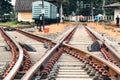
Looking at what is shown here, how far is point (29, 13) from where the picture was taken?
86375 mm

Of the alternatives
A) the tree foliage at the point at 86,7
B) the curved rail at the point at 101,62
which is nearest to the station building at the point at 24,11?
the tree foliage at the point at 86,7

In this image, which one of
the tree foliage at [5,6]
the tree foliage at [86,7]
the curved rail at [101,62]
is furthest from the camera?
the tree foliage at [86,7]

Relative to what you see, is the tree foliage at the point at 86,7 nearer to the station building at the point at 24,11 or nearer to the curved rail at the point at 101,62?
the station building at the point at 24,11

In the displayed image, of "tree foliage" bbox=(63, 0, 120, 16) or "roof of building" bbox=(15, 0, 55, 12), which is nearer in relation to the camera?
"roof of building" bbox=(15, 0, 55, 12)

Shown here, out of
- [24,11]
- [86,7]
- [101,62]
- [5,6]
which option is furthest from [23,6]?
[101,62]

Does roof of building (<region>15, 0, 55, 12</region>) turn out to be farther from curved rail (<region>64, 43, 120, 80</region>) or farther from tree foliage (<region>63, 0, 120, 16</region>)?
curved rail (<region>64, 43, 120, 80</region>)

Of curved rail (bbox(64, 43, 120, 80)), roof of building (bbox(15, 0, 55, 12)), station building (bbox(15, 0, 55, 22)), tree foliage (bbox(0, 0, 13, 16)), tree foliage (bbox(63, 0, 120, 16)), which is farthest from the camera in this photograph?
tree foliage (bbox(63, 0, 120, 16))

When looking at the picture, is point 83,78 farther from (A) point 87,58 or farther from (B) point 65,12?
(B) point 65,12

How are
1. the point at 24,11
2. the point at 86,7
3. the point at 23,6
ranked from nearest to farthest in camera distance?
the point at 24,11 → the point at 23,6 → the point at 86,7

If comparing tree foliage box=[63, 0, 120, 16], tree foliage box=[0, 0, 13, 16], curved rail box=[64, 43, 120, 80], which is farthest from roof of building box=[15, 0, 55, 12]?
curved rail box=[64, 43, 120, 80]

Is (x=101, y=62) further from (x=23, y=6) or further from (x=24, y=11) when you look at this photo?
(x=23, y=6)

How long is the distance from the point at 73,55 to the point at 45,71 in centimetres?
426

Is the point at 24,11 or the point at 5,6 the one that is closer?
the point at 24,11

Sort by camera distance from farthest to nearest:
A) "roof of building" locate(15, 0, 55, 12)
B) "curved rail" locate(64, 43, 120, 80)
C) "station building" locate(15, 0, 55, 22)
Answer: "roof of building" locate(15, 0, 55, 12), "station building" locate(15, 0, 55, 22), "curved rail" locate(64, 43, 120, 80)
